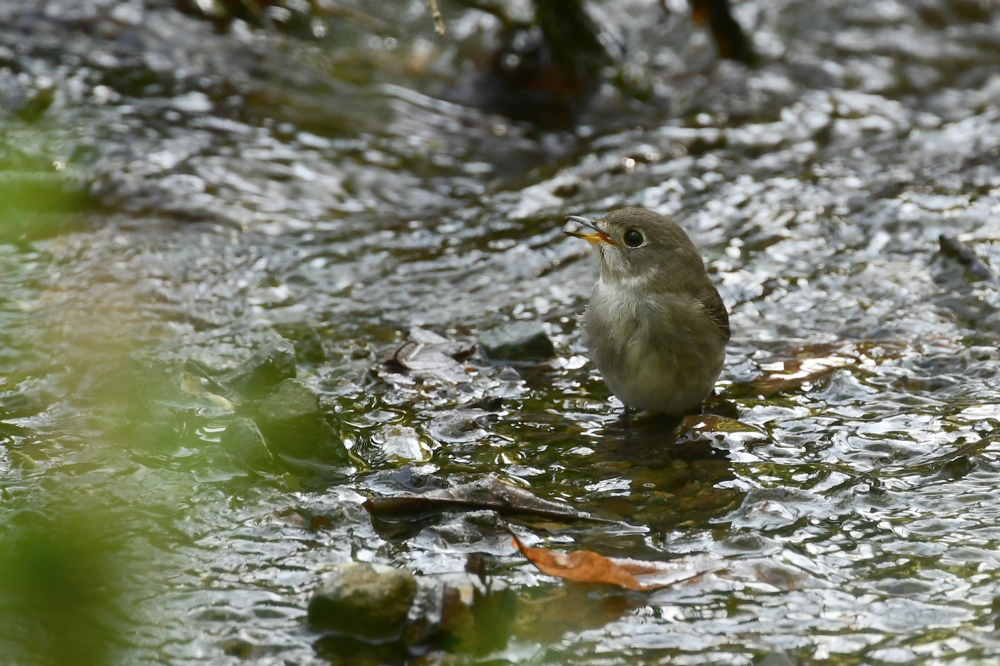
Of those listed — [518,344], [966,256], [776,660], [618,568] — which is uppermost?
[966,256]

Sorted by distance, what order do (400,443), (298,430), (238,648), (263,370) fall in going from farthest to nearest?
(263,370) < (400,443) < (298,430) < (238,648)

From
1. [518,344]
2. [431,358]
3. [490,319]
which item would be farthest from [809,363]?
[431,358]

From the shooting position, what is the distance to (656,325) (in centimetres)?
548

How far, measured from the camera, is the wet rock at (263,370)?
555 cm

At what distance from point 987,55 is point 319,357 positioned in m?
9.04

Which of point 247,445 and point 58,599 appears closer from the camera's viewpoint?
point 58,599

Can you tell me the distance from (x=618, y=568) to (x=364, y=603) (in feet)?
3.20

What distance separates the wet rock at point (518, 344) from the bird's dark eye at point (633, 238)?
721mm

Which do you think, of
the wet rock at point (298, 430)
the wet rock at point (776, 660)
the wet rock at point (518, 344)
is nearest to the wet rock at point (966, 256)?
the wet rock at point (518, 344)

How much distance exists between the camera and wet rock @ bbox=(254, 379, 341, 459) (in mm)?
4840

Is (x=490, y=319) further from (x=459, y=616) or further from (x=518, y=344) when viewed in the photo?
(x=459, y=616)

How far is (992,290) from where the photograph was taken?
6.61 m

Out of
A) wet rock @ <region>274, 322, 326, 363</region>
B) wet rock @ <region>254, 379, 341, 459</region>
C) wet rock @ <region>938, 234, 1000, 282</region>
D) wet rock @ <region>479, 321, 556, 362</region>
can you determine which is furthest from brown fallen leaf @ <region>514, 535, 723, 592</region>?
wet rock @ <region>938, 234, 1000, 282</region>

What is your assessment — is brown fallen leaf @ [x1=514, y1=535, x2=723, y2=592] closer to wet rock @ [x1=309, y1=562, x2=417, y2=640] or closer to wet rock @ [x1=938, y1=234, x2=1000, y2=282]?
→ wet rock @ [x1=309, y1=562, x2=417, y2=640]
